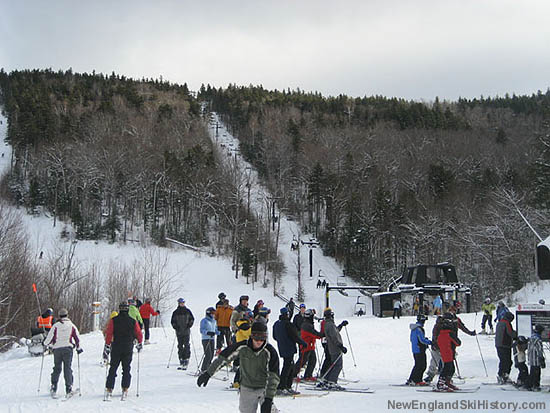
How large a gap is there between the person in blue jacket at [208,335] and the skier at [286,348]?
297 cm

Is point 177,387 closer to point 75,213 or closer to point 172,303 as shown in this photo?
point 172,303

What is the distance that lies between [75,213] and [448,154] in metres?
51.7

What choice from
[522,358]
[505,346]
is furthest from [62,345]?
[505,346]

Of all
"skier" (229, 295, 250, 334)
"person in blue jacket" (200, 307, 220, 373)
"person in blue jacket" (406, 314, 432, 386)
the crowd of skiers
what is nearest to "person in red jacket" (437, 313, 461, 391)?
the crowd of skiers

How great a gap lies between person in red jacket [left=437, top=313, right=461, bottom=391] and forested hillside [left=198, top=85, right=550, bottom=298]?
26158 millimetres

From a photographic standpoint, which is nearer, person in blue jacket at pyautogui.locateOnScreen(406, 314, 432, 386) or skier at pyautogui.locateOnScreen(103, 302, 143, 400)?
skier at pyautogui.locateOnScreen(103, 302, 143, 400)

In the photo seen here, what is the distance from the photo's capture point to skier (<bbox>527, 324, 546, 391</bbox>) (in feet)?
35.2

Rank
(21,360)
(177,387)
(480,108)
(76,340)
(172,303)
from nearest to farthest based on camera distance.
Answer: (76,340) < (177,387) < (21,360) < (172,303) < (480,108)

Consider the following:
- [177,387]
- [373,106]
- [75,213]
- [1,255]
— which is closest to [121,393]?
[177,387]

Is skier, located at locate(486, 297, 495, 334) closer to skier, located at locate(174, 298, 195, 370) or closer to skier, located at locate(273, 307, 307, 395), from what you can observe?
skier, located at locate(174, 298, 195, 370)

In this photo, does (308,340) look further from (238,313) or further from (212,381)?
(212,381)

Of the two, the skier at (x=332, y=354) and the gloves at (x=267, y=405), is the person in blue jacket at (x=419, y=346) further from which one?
the gloves at (x=267, y=405)

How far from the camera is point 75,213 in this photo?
5984 cm

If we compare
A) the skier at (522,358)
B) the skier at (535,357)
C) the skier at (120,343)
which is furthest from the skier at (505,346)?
the skier at (120,343)
